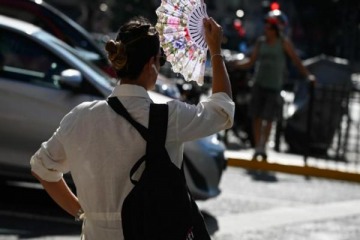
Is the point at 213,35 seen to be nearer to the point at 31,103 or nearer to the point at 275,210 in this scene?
the point at 31,103

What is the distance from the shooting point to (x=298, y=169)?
1229 centimetres

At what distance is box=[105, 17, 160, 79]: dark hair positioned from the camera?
3303 millimetres

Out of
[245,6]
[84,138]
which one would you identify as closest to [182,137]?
[84,138]

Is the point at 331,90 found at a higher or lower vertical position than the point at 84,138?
lower

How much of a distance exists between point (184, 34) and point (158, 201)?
2.16 ft

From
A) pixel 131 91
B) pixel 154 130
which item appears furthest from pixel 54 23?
pixel 154 130

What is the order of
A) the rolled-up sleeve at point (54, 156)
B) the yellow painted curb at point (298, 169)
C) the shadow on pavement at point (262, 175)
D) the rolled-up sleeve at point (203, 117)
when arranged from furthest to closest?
the yellow painted curb at point (298, 169) < the shadow on pavement at point (262, 175) < the rolled-up sleeve at point (54, 156) < the rolled-up sleeve at point (203, 117)

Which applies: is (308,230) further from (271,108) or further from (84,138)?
(84,138)

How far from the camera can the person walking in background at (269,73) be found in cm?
1245

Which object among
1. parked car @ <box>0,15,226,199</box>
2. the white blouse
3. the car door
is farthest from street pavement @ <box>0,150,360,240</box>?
the white blouse

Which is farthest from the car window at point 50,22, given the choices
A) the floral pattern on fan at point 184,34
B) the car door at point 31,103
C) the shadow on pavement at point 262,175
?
the floral pattern on fan at point 184,34

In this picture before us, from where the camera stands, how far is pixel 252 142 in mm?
14305

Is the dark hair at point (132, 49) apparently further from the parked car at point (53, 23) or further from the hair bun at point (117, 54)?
the parked car at point (53, 23)

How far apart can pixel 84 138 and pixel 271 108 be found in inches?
365
